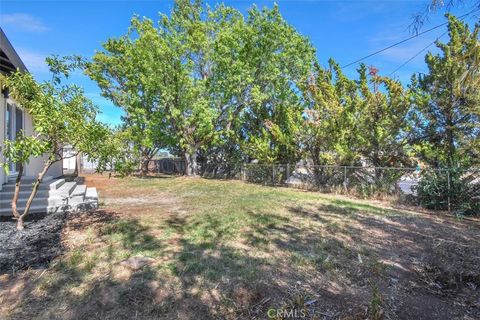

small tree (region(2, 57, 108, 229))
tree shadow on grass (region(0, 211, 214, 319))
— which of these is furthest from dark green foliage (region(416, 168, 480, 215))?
small tree (region(2, 57, 108, 229))

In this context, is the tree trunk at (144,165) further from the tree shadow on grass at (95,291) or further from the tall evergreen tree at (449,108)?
the tree shadow on grass at (95,291)

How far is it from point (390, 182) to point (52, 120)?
995cm

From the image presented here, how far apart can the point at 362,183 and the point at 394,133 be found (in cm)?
209

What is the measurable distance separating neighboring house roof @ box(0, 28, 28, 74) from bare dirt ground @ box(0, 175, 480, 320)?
3.48m

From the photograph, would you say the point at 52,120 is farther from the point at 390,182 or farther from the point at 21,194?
the point at 390,182

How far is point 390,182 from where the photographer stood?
10.6 m

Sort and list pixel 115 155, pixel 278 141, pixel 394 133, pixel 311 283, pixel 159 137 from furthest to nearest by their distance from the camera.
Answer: pixel 159 137, pixel 278 141, pixel 394 133, pixel 115 155, pixel 311 283

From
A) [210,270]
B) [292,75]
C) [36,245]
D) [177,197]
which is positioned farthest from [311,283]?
[292,75]

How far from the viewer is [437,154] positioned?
33.3 ft

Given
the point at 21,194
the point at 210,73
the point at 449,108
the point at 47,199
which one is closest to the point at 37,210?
the point at 47,199

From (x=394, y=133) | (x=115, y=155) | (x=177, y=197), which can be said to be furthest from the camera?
(x=394, y=133)

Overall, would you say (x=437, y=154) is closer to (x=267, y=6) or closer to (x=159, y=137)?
(x=267, y=6)

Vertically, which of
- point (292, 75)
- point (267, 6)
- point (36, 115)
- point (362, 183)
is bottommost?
point (362, 183)

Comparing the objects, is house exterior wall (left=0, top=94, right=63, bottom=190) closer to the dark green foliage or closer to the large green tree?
the large green tree
